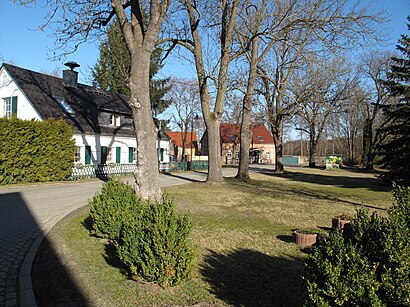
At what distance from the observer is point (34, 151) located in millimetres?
17812

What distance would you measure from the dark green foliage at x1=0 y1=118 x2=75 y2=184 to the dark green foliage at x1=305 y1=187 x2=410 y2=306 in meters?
17.8

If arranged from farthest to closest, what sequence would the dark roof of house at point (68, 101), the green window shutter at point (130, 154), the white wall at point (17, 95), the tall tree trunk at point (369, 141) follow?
the tall tree trunk at point (369, 141), the green window shutter at point (130, 154), the dark roof of house at point (68, 101), the white wall at point (17, 95)

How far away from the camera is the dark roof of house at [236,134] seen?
57.6m

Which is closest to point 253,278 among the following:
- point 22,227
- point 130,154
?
point 22,227

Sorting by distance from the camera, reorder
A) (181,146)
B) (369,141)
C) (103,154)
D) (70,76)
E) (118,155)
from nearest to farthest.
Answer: (103,154) → (70,76) → (118,155) → (369,141) → (181,146)

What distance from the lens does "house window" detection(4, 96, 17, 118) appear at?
23.0 m

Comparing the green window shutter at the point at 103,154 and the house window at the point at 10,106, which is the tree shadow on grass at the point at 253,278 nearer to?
the green window shutter at the point at 103,154

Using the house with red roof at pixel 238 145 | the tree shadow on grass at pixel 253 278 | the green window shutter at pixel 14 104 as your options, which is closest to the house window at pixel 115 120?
the green window shutter at pixel 14 104

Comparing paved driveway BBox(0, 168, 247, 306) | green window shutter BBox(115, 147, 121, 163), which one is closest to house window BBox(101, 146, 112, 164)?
green window shutter BBox(115, 147, 121, 163)

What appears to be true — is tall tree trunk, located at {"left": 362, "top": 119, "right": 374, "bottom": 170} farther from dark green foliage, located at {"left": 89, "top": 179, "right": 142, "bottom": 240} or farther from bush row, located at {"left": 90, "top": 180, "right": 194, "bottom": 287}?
bush row, located at {"left": 90, "top": 180, "right": 194, "bottom": 287}

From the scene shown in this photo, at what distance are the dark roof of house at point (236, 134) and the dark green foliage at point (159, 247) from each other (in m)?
40.6

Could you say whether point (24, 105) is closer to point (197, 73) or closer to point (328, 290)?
point (197, 73)

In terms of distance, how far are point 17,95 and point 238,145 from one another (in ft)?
154

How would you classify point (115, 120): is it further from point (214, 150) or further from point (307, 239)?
point (307, 239)
